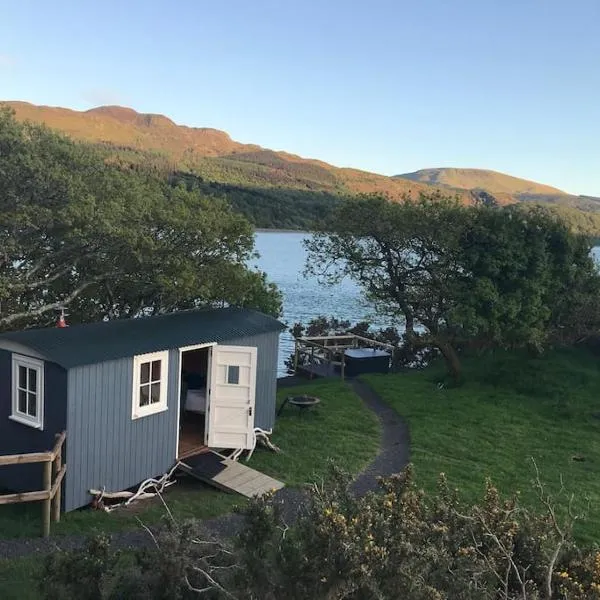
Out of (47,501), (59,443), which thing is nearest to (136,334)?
(59,443)

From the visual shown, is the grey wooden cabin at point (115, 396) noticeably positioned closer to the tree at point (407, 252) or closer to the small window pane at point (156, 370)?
the small window pane at point (156, 370)

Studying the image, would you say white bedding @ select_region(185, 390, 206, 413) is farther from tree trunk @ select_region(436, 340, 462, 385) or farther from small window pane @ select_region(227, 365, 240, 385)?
tree trunk @ select_region(436, 340, 462, 385)

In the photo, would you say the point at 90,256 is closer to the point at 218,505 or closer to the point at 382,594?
the point at 218,505

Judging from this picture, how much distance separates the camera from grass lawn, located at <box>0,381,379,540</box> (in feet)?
31.2

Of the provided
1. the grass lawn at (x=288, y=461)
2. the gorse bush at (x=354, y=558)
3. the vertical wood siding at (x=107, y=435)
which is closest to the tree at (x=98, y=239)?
the grass lawn at (x=288, y=461)

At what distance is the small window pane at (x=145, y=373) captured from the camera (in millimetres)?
10922

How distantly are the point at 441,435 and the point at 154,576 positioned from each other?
10.7 metres

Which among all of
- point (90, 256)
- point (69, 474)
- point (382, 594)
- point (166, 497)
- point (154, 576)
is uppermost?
point (90, 256)

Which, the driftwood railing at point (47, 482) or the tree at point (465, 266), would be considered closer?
the driftwood railing at point (47, 482)

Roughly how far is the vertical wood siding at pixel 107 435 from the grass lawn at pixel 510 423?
5085 mm

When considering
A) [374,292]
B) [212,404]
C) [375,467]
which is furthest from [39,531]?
[374,292]

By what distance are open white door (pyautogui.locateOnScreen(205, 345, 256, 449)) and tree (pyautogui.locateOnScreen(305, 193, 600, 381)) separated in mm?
8760

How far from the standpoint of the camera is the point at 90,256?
610 inches

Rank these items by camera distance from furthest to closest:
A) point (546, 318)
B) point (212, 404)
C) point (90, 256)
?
1. point (546, 318)
2. point (90, 256)
3. point (212, 404)
